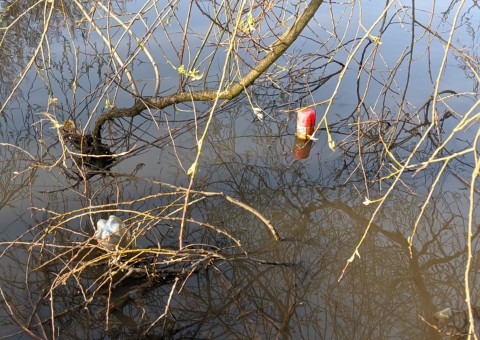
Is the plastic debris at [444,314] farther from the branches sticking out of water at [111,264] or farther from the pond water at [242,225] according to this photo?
the branches sticking out of water at [111,264]

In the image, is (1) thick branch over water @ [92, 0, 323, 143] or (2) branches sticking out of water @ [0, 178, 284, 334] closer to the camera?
(2) branches sticking out of water @ [0, 178, 284, 334]

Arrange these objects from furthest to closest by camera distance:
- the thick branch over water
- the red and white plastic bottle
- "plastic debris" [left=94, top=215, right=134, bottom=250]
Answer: the red and white plastic bottle < the thick branch over water < "plastic debris" [left=94, top=215, right=134, bottom=250]

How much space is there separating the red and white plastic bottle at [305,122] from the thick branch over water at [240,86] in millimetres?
490

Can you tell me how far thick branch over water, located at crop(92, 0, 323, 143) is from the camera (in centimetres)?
225

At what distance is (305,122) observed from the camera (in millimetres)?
2900

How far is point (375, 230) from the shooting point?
7.44 feet

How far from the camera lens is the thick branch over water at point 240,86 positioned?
2.25 m

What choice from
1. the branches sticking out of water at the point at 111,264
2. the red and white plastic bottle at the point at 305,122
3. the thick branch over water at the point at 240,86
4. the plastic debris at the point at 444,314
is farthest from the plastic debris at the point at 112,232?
the red and white plastic bottle at the point at 305,122

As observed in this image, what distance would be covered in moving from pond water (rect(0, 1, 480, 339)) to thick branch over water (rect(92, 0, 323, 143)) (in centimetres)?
12

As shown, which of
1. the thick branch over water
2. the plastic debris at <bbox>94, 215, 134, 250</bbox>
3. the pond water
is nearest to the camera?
the pond water

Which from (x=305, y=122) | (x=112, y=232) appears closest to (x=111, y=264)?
(x=112, y=232)

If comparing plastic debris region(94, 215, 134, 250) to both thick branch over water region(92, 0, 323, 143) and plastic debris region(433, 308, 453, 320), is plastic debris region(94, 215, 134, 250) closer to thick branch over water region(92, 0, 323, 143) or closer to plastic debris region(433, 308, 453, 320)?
thick branch over water region(92, 0, 323, 143)

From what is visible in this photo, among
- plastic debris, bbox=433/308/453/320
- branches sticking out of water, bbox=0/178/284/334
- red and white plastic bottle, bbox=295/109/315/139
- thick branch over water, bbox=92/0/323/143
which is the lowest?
branches sticking out of water, bbox=0/178/284/334

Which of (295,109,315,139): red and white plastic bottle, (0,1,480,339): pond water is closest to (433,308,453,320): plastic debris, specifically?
(0,1,480,339): pond water
